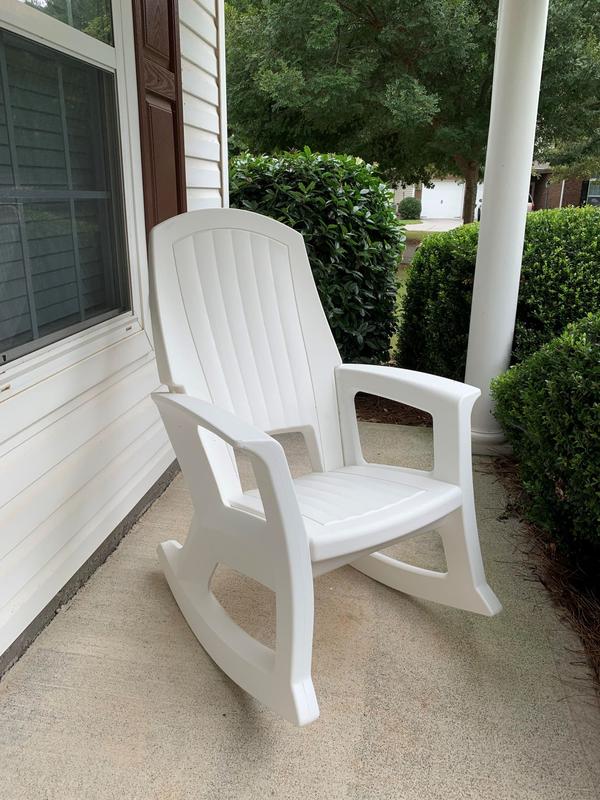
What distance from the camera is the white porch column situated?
257 centimetres

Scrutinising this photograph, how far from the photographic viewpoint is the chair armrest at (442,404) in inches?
66.1

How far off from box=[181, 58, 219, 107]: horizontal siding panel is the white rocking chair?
1089 mm

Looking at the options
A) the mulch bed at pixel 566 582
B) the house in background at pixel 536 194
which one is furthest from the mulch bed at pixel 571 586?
the house in background at pixel 536 194

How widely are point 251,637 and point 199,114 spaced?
235 cm

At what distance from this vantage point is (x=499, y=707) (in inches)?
59.1

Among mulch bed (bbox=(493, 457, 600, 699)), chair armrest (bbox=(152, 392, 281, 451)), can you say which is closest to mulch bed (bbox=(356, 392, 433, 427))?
mulch bed (bbox=(493, 457, 600, 699))

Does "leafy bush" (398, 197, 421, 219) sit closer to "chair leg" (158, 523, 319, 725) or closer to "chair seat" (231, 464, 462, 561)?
"chair seat" (231, 464, 462, 561)

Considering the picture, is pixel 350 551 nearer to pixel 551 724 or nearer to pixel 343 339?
pixel 551 724

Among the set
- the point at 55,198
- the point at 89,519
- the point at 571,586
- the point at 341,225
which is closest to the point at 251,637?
the point at 89,519

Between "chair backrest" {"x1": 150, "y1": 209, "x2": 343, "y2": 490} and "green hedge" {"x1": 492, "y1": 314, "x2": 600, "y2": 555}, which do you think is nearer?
"green hedge" {"x1": 492, "y1": 314, "x2": 600, "y2": 555}

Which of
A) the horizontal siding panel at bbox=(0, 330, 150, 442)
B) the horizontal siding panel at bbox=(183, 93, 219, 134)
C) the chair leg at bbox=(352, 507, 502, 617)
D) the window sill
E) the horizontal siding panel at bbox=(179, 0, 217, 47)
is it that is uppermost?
the horizontal siding panel at bbox=(179, 0, 217, 47)

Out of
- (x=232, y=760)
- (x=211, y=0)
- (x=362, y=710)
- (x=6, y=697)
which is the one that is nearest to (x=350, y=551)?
(x=362, y=710)

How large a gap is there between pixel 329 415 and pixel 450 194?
3343 centimetres

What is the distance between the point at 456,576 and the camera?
1.78 m
